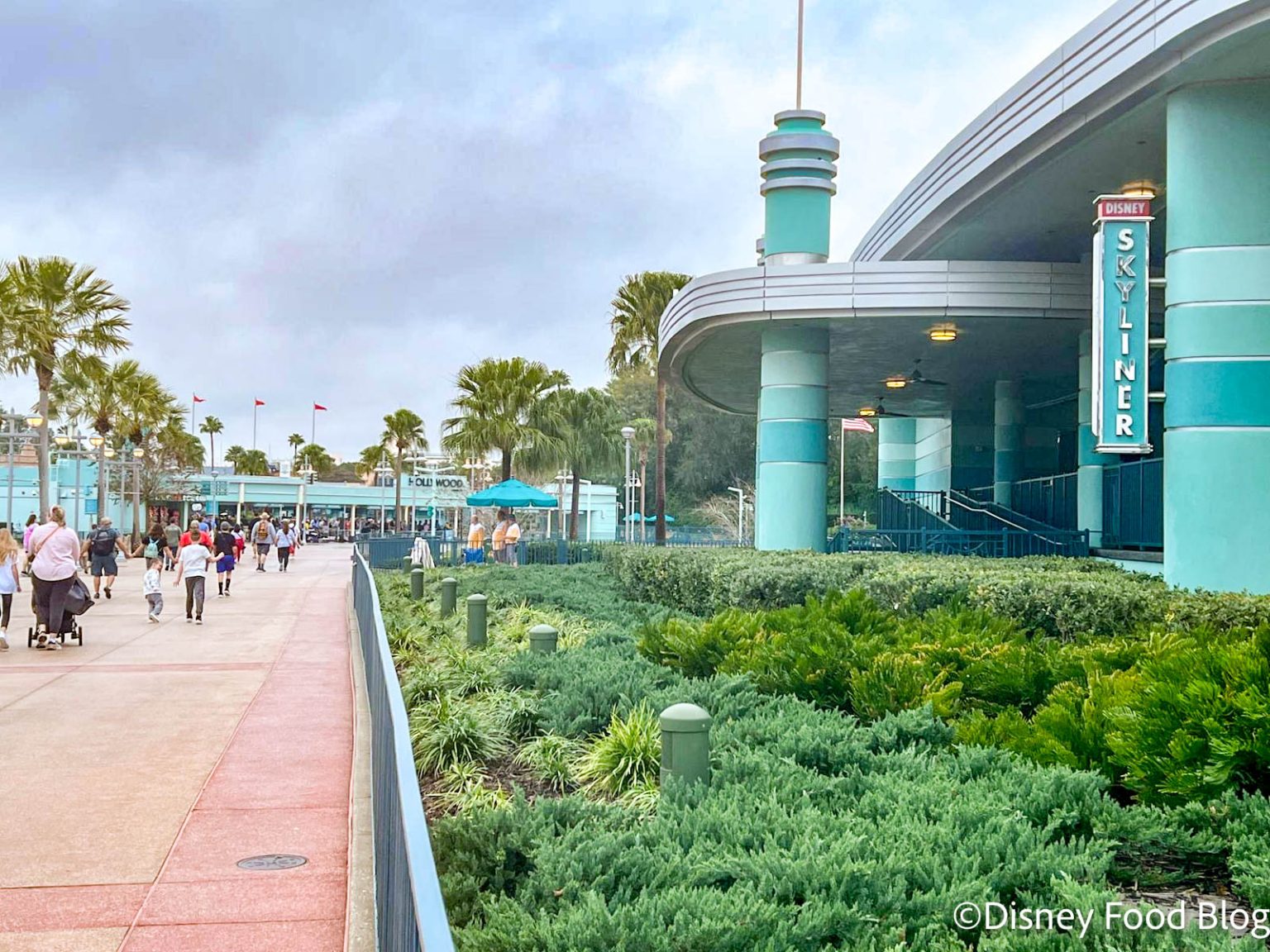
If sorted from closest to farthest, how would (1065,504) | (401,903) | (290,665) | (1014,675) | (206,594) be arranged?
(401,903)
(1014,675)
(290,665)
(1065,504)
(206,594)

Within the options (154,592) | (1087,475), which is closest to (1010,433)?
(1087,475)

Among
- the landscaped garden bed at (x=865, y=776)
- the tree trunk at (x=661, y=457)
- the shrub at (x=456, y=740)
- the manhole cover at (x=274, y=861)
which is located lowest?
the manhole cover at (x=274, y=861)

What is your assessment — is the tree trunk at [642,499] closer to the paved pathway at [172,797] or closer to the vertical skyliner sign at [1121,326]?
the paved pathway at [172,797]

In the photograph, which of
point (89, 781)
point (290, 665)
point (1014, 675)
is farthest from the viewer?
point (290, 665)

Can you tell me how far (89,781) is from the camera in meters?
8.41

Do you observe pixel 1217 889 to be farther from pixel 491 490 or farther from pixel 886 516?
pixel 491 490

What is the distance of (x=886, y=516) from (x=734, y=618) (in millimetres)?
21470

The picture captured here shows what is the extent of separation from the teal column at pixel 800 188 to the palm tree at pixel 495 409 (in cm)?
2159

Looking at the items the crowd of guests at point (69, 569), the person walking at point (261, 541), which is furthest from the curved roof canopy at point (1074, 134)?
the person walking at point (261, 541)

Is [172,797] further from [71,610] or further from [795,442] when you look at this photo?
[795,442]

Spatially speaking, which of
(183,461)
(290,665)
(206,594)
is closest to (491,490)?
(206,594)

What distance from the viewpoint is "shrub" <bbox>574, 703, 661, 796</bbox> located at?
708 centimetres

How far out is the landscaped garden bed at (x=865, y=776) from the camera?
4520mm

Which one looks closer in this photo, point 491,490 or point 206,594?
point 206,594
